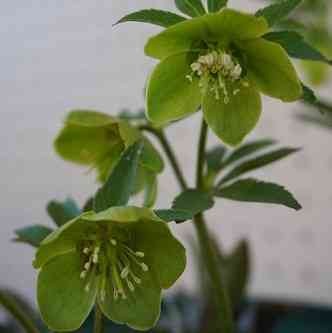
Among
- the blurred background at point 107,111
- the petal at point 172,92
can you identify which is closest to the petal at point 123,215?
the petal at point 172,92

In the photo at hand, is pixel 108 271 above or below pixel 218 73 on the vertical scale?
below

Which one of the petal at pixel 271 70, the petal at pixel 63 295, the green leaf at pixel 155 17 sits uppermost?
the green leaf at pixel 155 17

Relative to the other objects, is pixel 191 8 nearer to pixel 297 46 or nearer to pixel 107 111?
pixel 297 46

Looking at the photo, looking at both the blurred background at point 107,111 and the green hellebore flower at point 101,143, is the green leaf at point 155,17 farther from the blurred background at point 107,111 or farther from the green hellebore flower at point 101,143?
the blurred background at point 107,111

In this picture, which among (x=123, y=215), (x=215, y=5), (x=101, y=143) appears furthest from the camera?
(x=101, y=143)

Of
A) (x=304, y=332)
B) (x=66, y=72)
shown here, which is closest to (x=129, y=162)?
(x=304, y=332)

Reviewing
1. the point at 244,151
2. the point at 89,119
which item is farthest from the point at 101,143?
the point at 244,151

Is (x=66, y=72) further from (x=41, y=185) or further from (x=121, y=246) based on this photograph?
(x=121, y=246)
